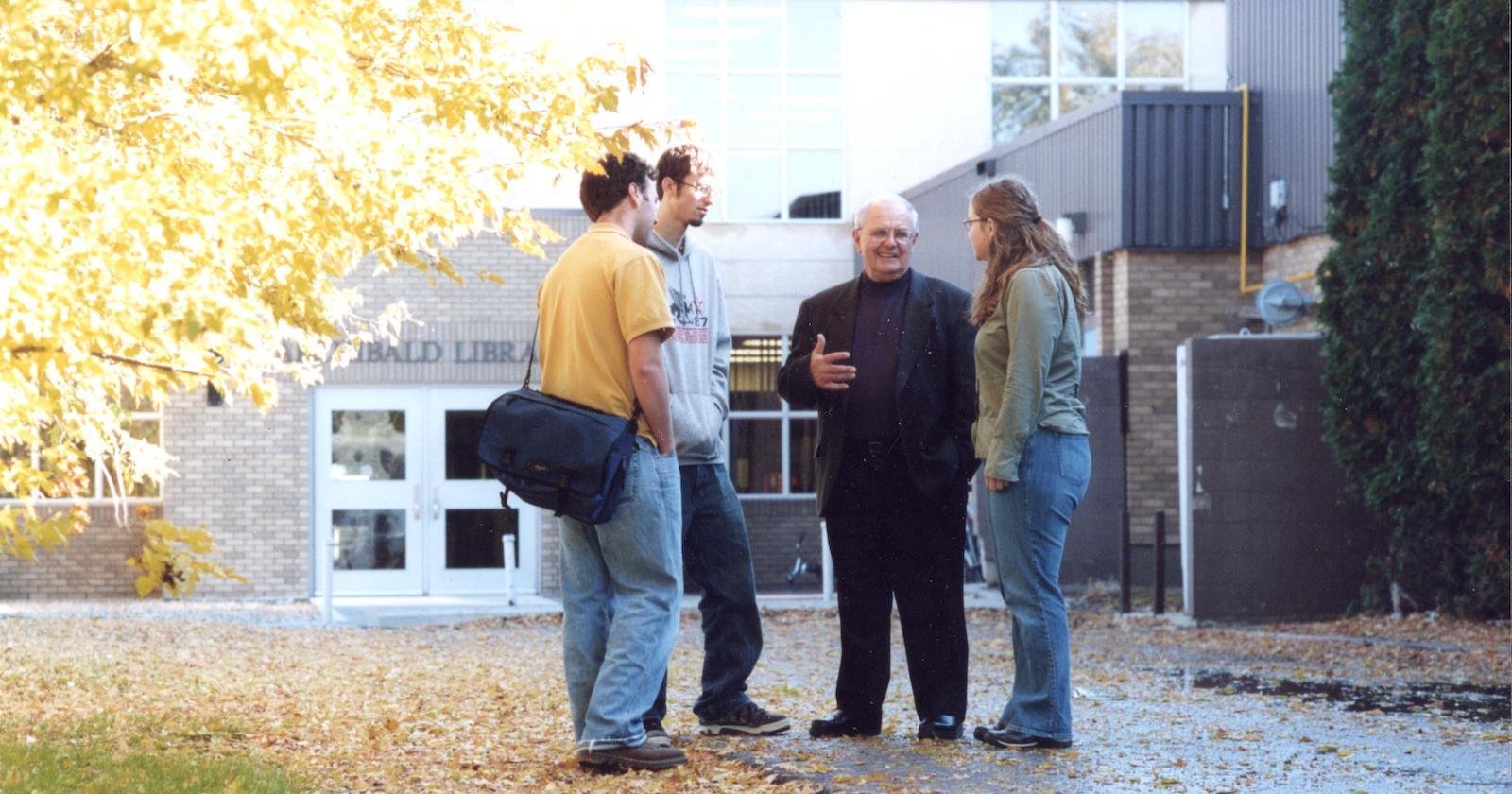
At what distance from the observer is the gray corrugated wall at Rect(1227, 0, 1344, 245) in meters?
15.4

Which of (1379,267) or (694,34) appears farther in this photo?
(694,34)

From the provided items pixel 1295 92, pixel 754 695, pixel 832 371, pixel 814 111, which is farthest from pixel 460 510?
pixel 832 371

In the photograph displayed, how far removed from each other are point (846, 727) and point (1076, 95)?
2092cm

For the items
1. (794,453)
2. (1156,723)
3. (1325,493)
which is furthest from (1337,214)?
(794,453)

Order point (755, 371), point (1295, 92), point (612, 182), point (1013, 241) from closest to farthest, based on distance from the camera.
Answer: point (612, 182) < point (1013, 241) < point (1295, 92) < point (755, 371)

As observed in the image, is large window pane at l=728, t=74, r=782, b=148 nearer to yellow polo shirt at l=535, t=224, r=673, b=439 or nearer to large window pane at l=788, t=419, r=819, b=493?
large window pane at l=788, t=419, r=819, b=493

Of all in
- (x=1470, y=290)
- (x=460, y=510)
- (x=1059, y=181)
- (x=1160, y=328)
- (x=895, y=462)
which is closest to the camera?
(x=895, y=462)

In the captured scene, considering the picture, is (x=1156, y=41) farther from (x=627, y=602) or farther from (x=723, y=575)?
(x=627, y=602)

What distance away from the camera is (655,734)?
5.83 meters

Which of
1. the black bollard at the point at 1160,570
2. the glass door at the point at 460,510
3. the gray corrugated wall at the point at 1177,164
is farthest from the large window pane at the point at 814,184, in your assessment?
the black bollard at the point at 1160,570

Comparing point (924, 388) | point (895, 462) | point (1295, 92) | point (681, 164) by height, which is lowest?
point (895, 462)

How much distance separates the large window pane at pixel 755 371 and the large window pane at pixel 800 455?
0.37m

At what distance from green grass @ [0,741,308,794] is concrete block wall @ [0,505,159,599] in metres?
14.6

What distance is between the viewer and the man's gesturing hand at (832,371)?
242 inches
